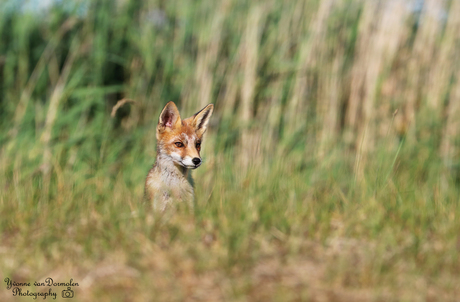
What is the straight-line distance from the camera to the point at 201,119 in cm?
327

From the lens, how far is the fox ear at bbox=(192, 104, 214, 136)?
127 inches

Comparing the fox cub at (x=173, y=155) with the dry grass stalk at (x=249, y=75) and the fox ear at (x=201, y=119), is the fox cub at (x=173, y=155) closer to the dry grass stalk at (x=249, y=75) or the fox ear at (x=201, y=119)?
the fox ear at (x=201, y=119)

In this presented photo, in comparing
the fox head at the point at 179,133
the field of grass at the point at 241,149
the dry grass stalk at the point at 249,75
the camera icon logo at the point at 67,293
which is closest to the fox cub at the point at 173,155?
the fox head at the point at 179,133

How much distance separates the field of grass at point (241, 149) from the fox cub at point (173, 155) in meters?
0.17

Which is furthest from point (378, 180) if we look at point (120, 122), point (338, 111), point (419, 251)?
point (120, 122)

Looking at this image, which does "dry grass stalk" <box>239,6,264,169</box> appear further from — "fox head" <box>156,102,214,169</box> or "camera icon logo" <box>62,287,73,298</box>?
"camera icon logo" <box>62,287,73,298</box>

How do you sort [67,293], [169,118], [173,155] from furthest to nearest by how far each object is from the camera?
[169,118], [173,155], [67,293]

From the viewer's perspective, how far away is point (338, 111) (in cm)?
550

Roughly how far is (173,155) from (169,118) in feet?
0.85

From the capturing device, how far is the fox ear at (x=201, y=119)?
323 centimetres

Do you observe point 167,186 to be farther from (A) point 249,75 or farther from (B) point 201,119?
(A) point 249,75

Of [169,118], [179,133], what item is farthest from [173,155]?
[169,118]

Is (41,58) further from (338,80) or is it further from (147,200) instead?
(338,80)


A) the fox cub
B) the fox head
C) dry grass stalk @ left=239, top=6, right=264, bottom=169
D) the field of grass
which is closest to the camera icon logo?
the field of grass
